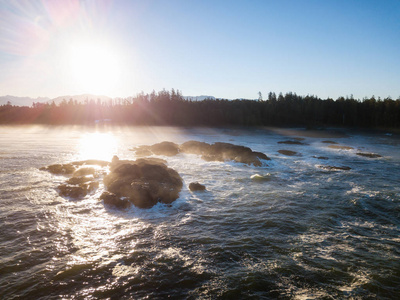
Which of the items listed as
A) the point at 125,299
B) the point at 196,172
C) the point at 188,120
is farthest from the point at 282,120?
the point at 125,299

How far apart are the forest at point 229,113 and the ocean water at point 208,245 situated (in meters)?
105

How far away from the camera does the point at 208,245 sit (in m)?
11.2

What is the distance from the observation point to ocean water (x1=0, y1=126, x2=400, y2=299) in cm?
846

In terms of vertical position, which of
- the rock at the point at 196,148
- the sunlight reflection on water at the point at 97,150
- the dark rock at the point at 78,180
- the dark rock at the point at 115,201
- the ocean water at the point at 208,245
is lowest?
the ocean water at the point at 208,245

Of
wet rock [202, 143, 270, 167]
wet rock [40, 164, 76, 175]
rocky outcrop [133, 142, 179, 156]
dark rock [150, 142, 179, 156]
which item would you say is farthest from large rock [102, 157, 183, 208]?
Result: dark rock [150, 142, 179, 156]

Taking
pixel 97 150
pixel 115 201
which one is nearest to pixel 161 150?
pixel 97 150

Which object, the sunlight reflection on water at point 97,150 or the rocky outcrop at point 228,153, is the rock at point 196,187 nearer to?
the rocky outcrop at point 228,153

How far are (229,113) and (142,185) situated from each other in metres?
108

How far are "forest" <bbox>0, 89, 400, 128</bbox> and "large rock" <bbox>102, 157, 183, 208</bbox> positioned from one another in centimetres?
10109

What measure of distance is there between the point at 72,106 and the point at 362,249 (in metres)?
154

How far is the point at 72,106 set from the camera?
14050 cm

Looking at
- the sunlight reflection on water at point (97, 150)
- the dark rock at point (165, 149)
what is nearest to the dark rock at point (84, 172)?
the sunlight reflection on water at point (97, 150)

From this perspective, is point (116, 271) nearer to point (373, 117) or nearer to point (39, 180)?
point (39, 180)

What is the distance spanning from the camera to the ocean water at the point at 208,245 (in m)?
8.46
